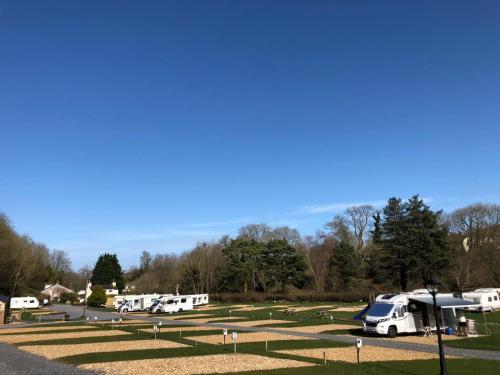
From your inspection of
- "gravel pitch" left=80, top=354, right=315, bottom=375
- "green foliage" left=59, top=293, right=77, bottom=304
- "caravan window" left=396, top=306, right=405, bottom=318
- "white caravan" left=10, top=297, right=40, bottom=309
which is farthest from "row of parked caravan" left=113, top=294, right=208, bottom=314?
"green foliage" left=59, top=293, right=77, bottom=304

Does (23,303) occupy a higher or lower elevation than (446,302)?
lower

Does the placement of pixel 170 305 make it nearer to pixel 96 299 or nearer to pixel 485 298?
pixel 96 299

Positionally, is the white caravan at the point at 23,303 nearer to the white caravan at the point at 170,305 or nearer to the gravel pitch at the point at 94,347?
the white caravan at the point at 170,305

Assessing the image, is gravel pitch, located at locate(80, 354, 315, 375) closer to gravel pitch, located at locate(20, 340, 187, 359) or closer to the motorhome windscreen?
gravel pitch, located at locate(20, 340, 187, 359)

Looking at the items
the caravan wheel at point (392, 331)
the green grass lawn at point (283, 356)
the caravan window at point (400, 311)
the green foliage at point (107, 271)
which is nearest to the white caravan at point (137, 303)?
the green grass lawn at point (283, 356)

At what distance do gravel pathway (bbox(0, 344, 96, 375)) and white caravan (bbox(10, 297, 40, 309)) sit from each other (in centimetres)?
6342

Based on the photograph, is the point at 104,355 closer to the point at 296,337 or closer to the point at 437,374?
the point at 296,337

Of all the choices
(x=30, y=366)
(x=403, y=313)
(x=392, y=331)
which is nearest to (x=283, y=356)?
(x=392, y=331)

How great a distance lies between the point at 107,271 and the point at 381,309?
112m

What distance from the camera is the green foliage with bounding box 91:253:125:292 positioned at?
12494 cm

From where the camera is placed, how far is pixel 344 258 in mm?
73562

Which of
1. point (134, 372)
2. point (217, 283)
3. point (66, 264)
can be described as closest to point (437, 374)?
point (134, 372)

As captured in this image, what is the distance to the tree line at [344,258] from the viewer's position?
57.8 meters

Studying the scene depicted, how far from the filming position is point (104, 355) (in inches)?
762
